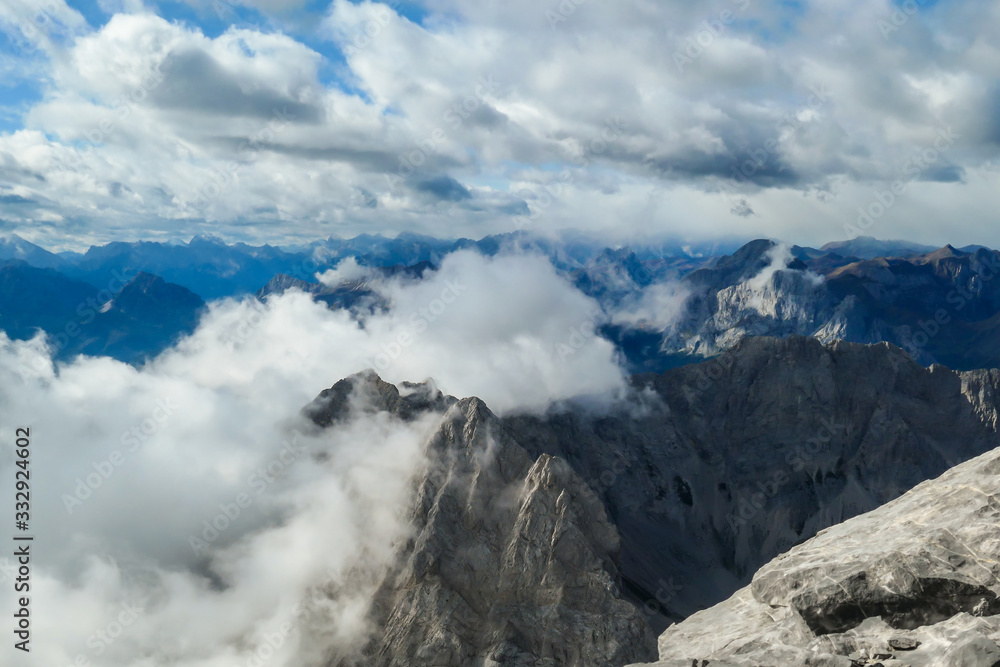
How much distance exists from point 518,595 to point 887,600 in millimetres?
162862

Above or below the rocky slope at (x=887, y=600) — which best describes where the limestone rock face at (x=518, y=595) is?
below

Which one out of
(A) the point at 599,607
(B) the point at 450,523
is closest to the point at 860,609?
(A) the point at 599,607

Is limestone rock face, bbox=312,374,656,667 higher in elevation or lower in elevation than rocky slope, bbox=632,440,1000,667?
lower

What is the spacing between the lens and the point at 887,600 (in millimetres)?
34406

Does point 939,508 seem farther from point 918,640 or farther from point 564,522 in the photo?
point 564,522

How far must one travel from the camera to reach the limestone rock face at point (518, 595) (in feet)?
561

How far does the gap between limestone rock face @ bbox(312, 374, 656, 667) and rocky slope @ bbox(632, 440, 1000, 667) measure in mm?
136442

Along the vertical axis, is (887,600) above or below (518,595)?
above

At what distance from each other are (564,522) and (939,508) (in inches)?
5951

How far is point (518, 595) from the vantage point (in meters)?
184

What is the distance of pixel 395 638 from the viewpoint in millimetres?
186000

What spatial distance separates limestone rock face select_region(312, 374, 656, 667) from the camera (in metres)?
171

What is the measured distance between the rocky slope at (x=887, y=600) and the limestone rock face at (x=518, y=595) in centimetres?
13644

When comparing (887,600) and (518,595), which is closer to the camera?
(887,600)
